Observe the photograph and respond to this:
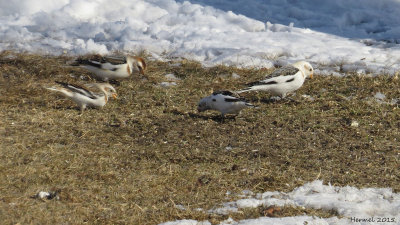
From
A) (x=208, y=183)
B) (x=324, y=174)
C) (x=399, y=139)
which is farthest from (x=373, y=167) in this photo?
(x=208, y=183)

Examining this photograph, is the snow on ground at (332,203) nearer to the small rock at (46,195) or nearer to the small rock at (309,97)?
the small rock at (46,195)

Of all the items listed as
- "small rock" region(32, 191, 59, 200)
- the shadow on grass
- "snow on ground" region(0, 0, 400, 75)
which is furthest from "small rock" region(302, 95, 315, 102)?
"small rock" region(32, 191, 59, 200)

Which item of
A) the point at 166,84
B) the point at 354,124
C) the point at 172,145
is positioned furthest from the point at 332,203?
the point at 166,84

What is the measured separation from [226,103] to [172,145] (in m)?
1.20

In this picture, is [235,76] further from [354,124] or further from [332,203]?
[332,203]

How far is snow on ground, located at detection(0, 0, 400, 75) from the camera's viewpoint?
11.0 m

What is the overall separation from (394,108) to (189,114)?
117 inches

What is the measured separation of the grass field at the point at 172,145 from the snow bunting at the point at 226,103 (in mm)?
205

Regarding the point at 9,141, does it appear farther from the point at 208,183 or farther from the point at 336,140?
the point at 336,140

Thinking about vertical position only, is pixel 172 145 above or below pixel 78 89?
below

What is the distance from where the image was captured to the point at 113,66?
31.6ft

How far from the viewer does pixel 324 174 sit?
6.13 meters

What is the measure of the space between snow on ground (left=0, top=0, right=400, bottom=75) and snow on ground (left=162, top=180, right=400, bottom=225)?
16.5 feet

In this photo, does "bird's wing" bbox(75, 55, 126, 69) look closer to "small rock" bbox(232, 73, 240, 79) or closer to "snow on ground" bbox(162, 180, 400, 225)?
"small rock" bbox(232, 73, 240, 79)
